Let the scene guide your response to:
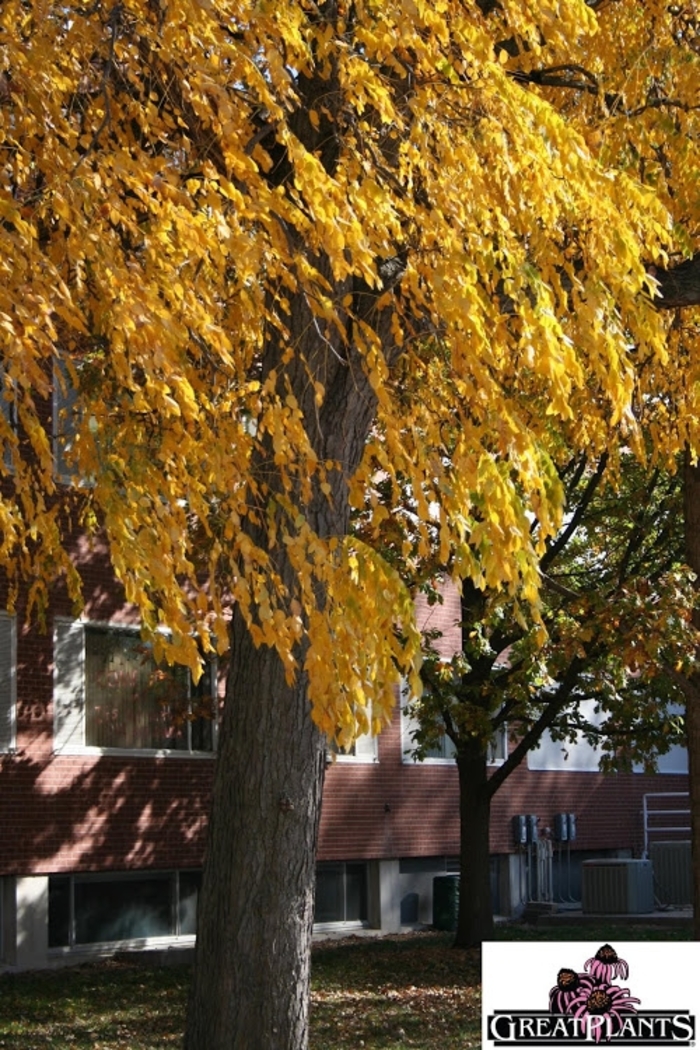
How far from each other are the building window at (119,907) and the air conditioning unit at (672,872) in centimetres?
1095

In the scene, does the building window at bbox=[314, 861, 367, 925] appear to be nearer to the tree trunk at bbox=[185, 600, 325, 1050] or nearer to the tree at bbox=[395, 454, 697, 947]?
the tree at bbox=[395, 454, 697, 947]

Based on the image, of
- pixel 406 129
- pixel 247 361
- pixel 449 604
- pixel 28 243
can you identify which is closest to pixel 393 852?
pixel 449 604

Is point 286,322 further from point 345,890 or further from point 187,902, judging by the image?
point 345,890

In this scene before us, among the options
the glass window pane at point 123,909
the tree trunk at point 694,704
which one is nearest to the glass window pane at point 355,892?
the glass window pane at point 123,909

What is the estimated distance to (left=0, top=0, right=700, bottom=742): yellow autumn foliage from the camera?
23.8 feet

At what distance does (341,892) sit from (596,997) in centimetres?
1494

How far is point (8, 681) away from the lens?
19062 millimetres

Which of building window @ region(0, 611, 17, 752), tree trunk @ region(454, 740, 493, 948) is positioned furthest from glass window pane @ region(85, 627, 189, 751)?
tree trunk @ region(454, 740, 493, 948)

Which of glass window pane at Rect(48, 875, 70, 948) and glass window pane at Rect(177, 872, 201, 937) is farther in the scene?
glass window pane at Rect(177, 872, 201, 937)

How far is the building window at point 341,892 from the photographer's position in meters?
24.2

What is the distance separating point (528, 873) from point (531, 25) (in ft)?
72.7

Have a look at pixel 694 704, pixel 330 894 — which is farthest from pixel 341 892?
pixel 694 704

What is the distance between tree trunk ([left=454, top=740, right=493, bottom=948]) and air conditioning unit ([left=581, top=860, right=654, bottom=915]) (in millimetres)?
7377

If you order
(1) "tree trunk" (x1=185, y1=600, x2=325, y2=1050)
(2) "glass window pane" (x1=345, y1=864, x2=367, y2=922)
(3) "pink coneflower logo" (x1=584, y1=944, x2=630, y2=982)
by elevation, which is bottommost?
(2) "glass window pane" (x1=345, y1=864, x2=367, y2=922)
